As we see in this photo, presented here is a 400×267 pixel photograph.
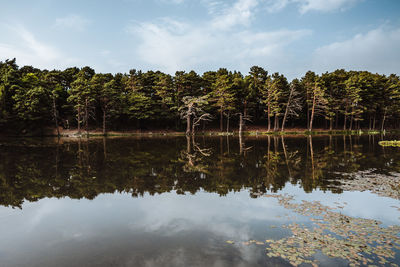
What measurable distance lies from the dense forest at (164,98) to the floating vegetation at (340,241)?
123ft

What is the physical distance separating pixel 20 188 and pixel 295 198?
10.0 meters

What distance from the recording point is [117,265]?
13.4 feet

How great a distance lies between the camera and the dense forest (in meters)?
41.1

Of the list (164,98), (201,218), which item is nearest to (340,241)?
(201,218)

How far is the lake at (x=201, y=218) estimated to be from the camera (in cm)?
→ 431

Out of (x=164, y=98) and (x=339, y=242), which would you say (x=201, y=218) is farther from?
(x=164, y=98)

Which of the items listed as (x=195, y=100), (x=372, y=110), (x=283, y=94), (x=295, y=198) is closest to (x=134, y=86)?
(x=195, y=100)

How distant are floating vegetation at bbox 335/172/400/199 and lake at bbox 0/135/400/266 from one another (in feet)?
0.13

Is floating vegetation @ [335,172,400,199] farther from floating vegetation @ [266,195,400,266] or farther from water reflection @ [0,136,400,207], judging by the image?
floating vegetation @ [266,195,400,266]

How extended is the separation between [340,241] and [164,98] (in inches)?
1776

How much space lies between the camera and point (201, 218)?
6148 mm

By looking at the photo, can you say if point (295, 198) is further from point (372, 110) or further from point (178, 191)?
point (372, 110)

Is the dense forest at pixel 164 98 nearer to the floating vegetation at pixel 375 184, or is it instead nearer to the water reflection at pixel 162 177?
the water reflection at pixel 162 177

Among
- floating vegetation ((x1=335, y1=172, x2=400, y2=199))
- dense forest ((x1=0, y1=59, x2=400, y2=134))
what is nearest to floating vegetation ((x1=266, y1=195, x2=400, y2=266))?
floating vegetation ((x1=335, y1=172, x2=400, y2=199))
